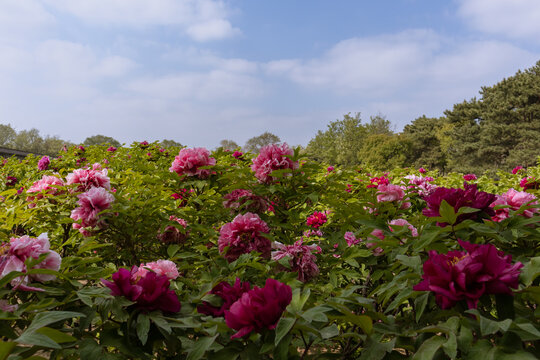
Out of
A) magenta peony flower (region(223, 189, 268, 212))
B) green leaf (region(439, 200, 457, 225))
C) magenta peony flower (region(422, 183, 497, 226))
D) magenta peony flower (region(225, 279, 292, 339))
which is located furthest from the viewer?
magenta peony flower (region(223, 189, 268, 212))

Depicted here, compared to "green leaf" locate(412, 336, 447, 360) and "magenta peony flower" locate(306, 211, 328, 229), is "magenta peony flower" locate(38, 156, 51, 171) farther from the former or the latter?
"green leaf" locate(412, 336, 447, 360)

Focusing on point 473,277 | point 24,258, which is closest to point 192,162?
point 24,258

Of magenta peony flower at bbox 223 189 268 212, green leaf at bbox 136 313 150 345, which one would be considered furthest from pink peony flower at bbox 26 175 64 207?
green leaf at bbox 136 313 150 345

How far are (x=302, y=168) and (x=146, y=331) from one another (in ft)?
4.66

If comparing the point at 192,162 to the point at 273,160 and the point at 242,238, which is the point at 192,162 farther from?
the point at 242,238

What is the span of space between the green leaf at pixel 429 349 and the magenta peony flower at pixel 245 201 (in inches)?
58.7

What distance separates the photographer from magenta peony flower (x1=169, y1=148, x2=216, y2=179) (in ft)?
8.06

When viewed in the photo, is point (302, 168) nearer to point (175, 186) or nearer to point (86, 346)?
point (175, 186)

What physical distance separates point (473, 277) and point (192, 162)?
1.89 metres

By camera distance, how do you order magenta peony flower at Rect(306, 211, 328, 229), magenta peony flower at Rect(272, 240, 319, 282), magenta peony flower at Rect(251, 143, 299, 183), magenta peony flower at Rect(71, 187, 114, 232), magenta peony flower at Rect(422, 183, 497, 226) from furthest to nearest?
magenta peony flower at Rect(306, 211, 328, 229)
magenta peony flower at Rect(251, 143, 299, 183)
magenta peony flower at Rect(71, 187, 114, 232)
magenta peony flower at Rect(272, 240, 319, 282)
magenta peony flower at Rect(422, 183, 497, 226)

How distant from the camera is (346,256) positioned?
1998mm

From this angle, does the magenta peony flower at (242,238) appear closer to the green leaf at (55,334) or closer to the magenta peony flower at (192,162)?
the magenta peony flower at (192,162)

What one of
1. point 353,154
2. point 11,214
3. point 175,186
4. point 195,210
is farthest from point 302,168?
point 353,154

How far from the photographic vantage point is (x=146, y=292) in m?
1.14
